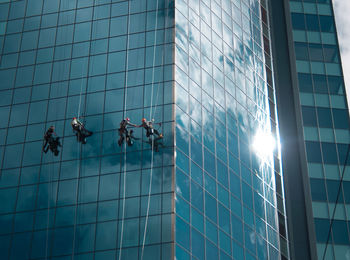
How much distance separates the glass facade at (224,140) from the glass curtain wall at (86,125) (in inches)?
58.6

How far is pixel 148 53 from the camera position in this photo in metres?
69.2

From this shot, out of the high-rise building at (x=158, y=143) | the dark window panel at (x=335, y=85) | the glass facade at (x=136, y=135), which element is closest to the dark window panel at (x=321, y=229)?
the high-rise building at (x=158, y=143)

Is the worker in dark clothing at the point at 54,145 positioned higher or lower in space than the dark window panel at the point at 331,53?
lower

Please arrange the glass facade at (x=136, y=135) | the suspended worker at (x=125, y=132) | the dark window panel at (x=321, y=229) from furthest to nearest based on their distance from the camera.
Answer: the dark window panel at (x=321, y=229) < the suspended worker at (x=125, y=132) < the glass facade at (x=136, y=135)

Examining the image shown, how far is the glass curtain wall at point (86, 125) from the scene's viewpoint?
61.0 metres

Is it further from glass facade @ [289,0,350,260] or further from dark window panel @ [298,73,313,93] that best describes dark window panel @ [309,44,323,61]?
dark window panel @ [298,73,313,93]

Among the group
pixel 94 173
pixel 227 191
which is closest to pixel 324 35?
pixel 227 191

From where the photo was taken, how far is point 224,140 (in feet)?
226

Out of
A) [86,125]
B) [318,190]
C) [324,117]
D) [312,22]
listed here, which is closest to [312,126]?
[324,117]

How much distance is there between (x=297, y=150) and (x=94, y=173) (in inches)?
1126

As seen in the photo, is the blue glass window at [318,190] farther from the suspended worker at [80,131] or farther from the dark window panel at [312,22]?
the suspended worker at [80,131]

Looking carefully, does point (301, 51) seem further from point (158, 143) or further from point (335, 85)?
point (158, 143)

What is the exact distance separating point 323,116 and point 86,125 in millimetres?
31398

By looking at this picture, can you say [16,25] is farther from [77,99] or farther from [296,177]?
[296,177]
